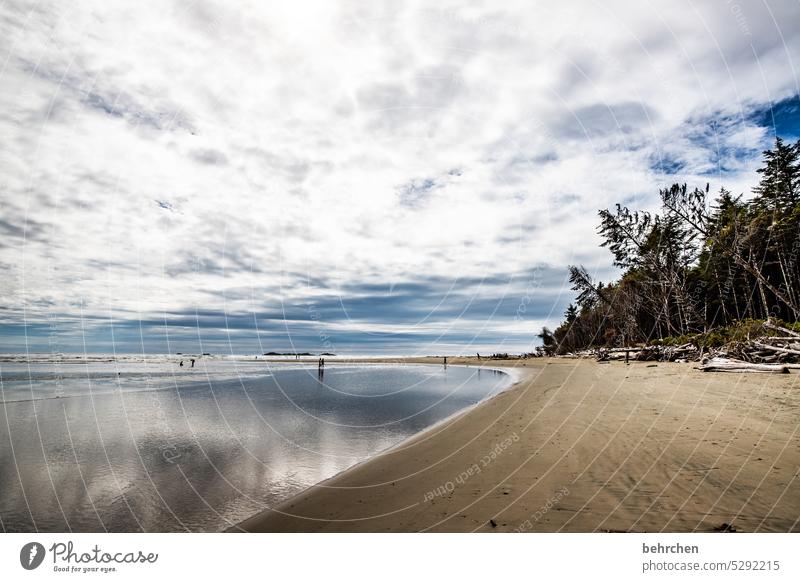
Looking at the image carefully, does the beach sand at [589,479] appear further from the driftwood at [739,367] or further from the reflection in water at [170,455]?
the driftwood at [739,367]

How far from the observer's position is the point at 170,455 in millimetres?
9195

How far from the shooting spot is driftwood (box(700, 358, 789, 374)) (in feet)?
48.6

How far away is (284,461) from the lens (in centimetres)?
873

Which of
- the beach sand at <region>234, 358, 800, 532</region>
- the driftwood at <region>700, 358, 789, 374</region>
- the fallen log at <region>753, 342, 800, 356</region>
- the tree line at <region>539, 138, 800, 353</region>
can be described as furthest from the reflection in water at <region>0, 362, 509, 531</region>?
the tree line at <region>539, 138, 800, 353</region>

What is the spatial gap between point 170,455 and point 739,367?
23121 millimetres

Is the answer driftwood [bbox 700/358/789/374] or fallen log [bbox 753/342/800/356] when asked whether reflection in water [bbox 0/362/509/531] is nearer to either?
driftwood [bbox 700/358/789/374]

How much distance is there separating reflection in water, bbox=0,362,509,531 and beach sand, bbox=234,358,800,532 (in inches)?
47.8

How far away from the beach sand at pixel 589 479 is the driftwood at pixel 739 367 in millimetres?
5585

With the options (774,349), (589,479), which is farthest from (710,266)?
(589,479)

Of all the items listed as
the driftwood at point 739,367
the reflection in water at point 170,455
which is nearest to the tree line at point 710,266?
the driftwood at point 739,367

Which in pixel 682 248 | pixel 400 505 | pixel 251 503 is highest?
pixel 682 248
